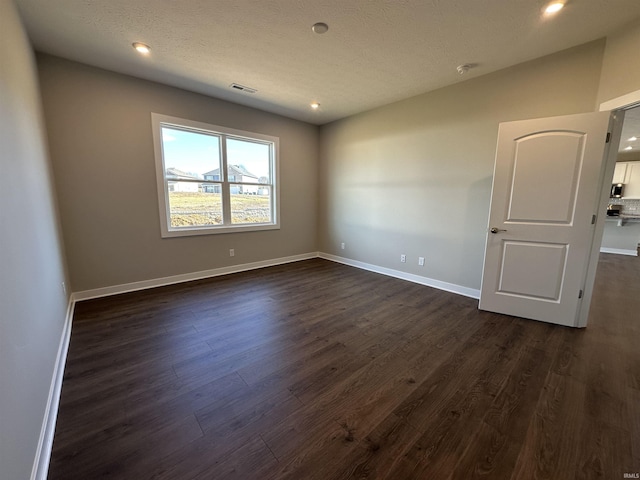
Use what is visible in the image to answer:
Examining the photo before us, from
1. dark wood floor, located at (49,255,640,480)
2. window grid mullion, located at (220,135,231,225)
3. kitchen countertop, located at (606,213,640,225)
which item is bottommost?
dark wood floor, located at (49,255,640,480)

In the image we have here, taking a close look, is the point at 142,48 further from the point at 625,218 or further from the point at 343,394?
the point at 625,218

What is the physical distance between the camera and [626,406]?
5.24 feet

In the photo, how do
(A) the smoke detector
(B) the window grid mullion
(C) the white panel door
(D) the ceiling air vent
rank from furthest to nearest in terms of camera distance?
1. (B) the window grid mullion
2. (D) the ceiling air vent
3. (A) the smoke detector
4. (C) the white panel door

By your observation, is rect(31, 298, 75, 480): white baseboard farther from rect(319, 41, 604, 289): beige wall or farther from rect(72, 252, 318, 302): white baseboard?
rect(319, 41, 604, 289): beige wall

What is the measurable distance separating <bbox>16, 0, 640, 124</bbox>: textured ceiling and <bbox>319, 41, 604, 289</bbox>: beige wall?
0.24m

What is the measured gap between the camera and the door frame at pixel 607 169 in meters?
2.19

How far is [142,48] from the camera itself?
2518 millimetres

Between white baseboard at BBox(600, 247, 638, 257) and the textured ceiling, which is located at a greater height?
the textured ceiling

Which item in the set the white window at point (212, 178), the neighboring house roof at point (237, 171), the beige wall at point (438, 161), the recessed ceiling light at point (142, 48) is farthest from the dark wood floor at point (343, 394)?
the recessed ceiling light at point (142, 48)

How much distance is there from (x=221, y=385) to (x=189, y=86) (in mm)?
3623

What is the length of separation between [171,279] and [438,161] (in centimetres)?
413

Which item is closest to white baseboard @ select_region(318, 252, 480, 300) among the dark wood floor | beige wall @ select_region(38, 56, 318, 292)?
the dark wood floor

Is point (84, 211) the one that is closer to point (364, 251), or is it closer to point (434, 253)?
point (364, 251)

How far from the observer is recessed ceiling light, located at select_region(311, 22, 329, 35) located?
2.15 metres
